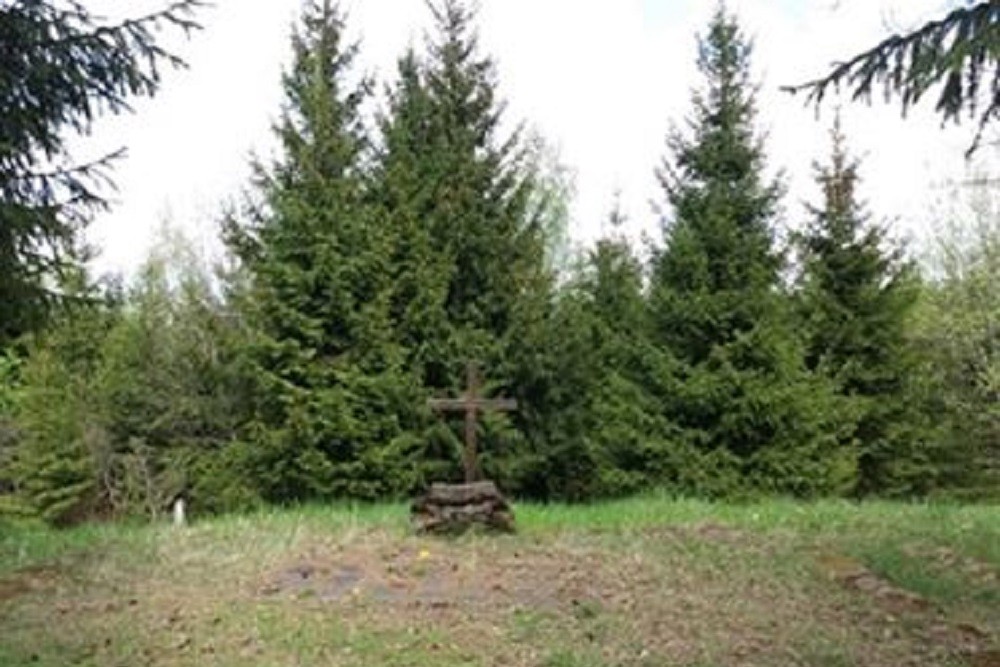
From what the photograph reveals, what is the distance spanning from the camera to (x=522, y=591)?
741 centimetres

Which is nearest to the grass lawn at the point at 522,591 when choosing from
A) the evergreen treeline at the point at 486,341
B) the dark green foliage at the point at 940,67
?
the dark green foliage at the point at 940,67

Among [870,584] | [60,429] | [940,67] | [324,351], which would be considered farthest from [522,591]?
[60,429]

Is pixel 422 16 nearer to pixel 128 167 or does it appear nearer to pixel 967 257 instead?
pixel 128 167

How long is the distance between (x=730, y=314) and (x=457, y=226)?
4.10 metres

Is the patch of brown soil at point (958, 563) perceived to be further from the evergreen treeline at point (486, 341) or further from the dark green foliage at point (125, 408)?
the dark green foliage at point (125, 408)

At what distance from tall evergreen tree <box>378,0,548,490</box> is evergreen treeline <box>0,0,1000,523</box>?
35 millimetres

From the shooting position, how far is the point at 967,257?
67.4ft

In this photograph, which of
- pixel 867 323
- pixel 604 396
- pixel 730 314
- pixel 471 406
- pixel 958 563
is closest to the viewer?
pixel 958 563

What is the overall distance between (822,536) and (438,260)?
747 cm

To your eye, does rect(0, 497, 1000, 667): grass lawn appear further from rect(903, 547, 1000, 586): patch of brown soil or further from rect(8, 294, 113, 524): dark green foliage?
rect(8, 294, 113, 524): dark green foliage

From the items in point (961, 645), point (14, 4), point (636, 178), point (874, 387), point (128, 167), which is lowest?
point (961, 645)

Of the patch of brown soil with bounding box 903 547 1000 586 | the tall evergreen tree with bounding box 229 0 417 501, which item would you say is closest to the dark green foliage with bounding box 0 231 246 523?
the tall evergreen tree with bounding box 229 0 417 501

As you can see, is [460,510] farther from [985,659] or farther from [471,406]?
[985,659]

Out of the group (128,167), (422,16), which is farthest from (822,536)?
(422,16)
